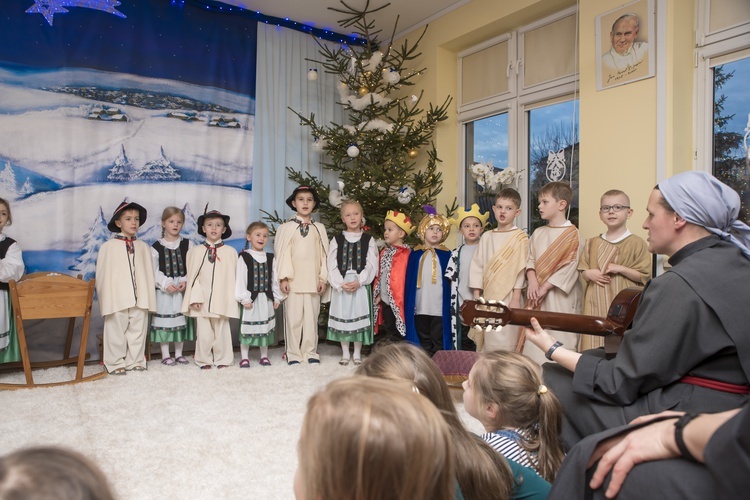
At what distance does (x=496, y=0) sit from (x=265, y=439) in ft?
13.9

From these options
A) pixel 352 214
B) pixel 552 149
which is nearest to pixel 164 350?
pixel 352 214

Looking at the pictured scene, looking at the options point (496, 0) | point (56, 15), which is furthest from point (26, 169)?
point (496, 0)

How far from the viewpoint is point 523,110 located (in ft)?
16.5

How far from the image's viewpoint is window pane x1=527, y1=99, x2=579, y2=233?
4543 millimetres

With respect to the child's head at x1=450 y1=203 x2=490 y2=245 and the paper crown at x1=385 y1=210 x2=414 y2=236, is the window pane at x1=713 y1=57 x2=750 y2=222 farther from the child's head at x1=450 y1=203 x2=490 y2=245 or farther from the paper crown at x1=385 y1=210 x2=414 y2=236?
the paper crown at x1=385 y1=210 x2=414 y2=236

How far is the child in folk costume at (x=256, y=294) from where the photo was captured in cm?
457

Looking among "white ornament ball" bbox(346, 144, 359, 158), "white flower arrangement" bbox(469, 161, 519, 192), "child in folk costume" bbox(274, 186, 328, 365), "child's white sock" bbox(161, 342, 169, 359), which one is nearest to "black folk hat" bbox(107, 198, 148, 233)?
"child's white sock" bbox(161, 342, 169, 359)

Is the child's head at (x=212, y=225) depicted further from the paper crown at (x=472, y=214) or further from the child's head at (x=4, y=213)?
the paper crown at (x=472, y=214)

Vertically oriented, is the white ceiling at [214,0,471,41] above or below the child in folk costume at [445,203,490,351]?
above

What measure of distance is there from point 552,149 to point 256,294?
2.94 metres

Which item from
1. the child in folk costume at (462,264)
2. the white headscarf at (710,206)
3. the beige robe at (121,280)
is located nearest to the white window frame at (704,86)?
the child in folk costume at (462,264)

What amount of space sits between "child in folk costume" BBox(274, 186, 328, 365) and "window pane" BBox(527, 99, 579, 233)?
2049 mm

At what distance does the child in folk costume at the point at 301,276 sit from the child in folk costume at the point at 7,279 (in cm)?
198

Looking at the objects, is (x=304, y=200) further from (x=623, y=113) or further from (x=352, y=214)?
(x=623, y=113)
